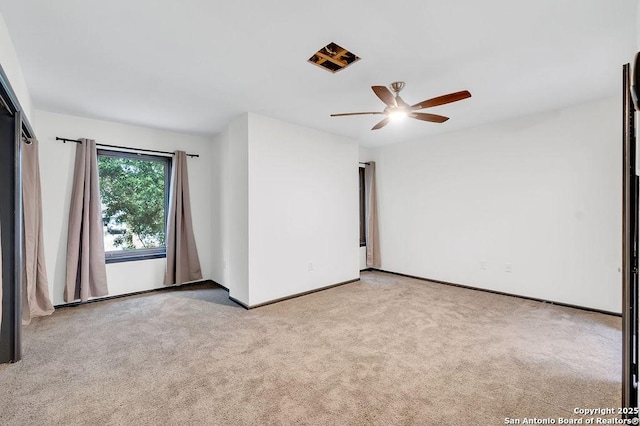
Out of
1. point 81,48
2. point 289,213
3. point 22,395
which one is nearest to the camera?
point 22,395

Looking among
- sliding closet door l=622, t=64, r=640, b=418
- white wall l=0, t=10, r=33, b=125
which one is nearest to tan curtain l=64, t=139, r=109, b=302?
white wall l=0, t=10, r=33, b=125

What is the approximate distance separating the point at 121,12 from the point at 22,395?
2528 millimetres

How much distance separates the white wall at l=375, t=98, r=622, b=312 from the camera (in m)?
3.36

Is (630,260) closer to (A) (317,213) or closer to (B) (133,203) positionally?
(A) (317,213)

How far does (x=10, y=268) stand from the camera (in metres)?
2.25

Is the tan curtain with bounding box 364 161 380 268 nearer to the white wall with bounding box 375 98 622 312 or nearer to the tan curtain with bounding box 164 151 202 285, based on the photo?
the white wall with bounding box 375 98 622 312

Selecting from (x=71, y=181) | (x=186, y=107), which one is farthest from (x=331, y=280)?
(x=71, y=181)

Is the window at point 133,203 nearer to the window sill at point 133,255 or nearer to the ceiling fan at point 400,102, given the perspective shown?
the window sill at point 133,255

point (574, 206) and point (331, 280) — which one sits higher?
point (574, 206)

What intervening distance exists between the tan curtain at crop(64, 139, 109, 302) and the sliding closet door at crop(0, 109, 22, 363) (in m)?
1.52

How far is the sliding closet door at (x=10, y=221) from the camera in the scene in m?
2.24

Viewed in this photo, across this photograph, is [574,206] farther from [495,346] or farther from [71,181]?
[71,181]

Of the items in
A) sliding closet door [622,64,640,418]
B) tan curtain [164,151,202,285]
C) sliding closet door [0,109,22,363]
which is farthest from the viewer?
tan curtain [164,151,202,285]

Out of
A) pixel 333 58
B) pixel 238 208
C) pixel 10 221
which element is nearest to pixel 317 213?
pixel 238 208
